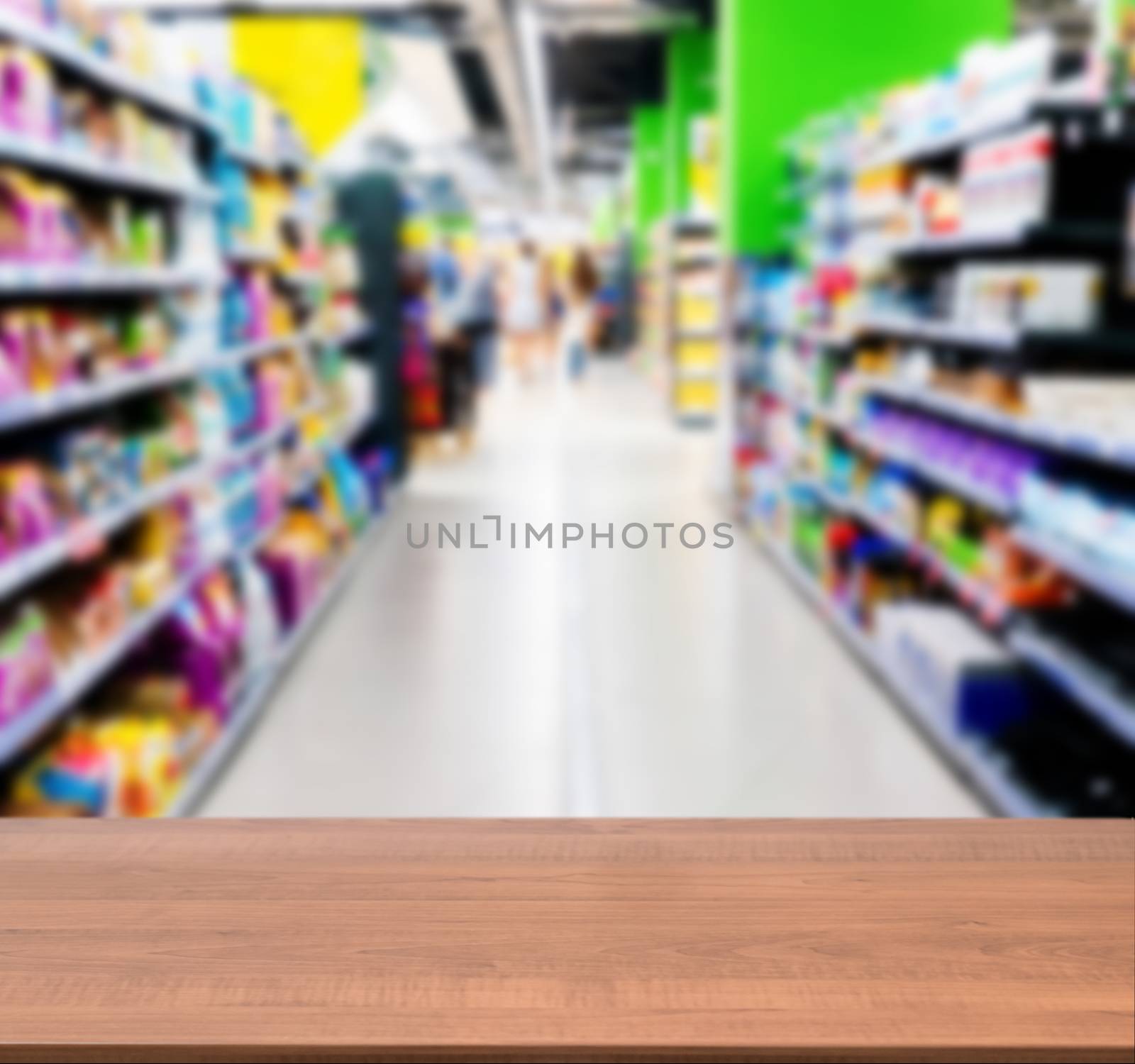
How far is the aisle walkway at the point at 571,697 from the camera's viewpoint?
→ 3.66 metres

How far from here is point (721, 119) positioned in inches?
325

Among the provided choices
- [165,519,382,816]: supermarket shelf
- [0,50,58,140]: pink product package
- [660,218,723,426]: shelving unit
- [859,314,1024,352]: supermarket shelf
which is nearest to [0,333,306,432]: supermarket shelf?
[0,50,58,140]: pink product package

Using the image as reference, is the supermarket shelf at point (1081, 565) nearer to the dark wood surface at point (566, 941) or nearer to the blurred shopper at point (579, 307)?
the dark wood surface at point (566, 941)

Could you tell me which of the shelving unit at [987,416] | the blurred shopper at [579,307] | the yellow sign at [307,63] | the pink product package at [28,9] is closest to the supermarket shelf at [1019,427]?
the shelving unit at [987,416]

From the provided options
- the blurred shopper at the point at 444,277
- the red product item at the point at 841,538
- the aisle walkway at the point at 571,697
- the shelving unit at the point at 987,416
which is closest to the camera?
the shelving unit at the point at 987,416

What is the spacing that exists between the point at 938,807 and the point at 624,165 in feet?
89.7

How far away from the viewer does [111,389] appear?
3328 mm

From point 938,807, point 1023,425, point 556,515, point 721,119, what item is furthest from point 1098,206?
point 721,119

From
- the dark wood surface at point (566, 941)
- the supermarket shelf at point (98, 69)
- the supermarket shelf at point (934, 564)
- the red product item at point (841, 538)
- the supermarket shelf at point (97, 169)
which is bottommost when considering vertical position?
the red product item at point (841, 538)

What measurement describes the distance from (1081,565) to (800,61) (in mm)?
5209

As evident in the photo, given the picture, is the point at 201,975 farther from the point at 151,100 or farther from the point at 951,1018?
Result: the point at 151,100

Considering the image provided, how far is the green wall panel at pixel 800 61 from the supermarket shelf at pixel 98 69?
4.02 m

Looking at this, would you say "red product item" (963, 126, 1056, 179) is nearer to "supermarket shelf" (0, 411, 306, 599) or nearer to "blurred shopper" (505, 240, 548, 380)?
"supermarket shelf" (0, 411, 306, 599)

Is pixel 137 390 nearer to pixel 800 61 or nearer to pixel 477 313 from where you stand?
pixel 800 61
